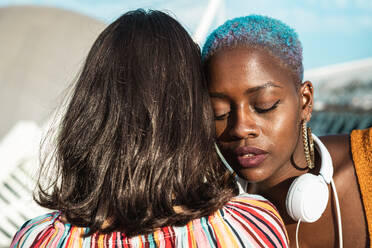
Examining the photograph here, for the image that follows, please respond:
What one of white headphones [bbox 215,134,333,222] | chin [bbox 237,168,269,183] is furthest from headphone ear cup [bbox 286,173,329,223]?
chin [bbox 237,168,269,183]

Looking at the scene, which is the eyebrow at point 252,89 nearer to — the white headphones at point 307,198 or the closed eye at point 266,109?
the closed eye at point 266,109

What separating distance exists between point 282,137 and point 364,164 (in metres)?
0.40

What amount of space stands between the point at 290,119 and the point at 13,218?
17.5 ft

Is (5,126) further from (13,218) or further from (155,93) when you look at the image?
(155,93)

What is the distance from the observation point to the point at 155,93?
45.8 inches

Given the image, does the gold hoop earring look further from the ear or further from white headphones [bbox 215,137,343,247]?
white headphones [bbox 215,137,343,247]

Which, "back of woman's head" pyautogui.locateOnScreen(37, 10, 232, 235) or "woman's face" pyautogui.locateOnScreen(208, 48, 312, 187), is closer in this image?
"back of woman's head" pyautogui.locateOnScreen(37, 10, 232, 235)

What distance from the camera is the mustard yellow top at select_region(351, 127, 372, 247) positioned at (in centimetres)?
154

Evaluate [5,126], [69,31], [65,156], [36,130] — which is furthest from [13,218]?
[69,31]

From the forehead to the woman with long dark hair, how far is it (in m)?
0.21

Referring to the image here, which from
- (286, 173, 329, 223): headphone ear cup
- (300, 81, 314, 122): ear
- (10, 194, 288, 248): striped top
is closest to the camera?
(10, 194, 288, 248): striped top

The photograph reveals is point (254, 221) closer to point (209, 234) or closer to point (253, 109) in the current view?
point (209, 234)

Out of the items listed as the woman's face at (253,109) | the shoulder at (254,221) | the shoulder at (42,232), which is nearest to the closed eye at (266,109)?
the woman's face at (253,109)

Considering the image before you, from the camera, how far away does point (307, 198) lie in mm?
1403
